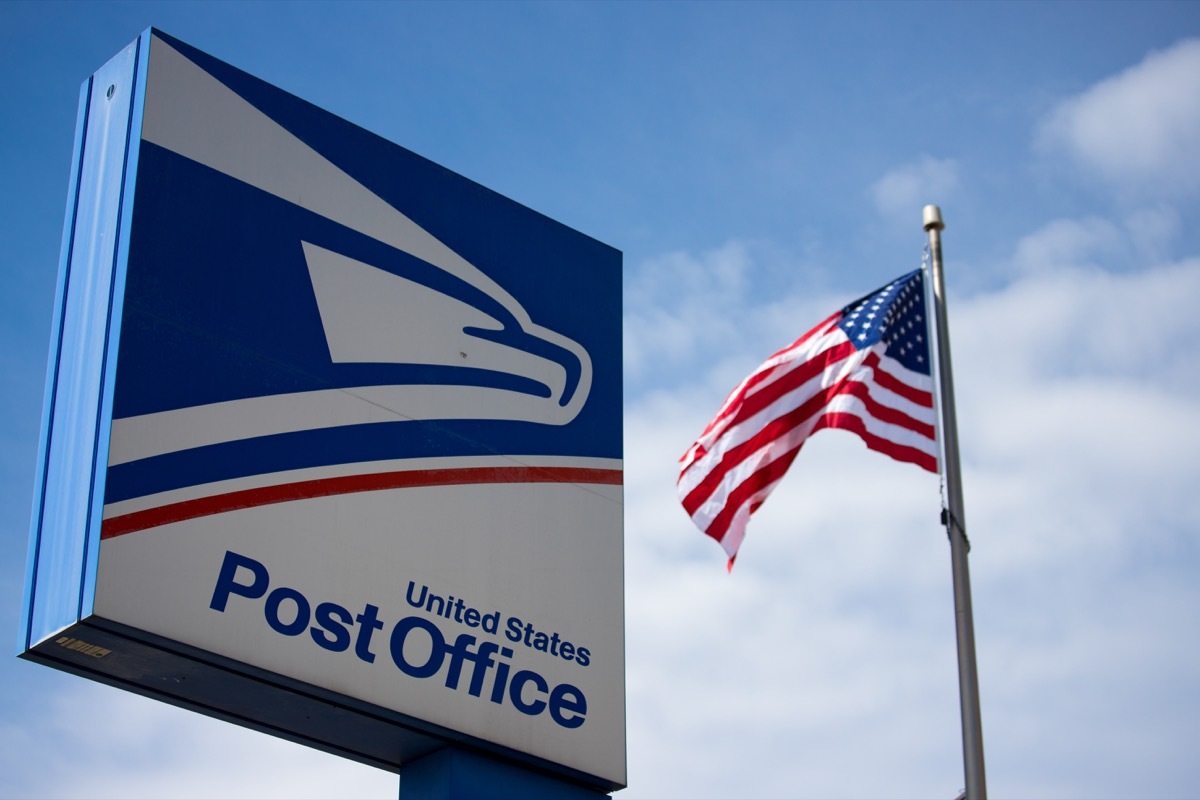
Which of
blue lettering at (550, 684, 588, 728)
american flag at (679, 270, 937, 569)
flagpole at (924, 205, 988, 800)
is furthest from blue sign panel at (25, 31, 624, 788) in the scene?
flagpole at (924, 205, 988, 800)

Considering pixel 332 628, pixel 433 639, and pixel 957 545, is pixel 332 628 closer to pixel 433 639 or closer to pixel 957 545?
pixel 433 639

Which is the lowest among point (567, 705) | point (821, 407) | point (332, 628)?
point (567, 705)

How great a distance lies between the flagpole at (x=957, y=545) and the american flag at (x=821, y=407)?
0.51 ft

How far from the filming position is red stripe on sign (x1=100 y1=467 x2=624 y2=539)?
11.3 m

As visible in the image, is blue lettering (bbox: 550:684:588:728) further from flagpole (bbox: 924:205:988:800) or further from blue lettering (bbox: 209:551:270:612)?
flagpole (bbox: 924:205:988:800)

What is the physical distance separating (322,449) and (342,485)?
1.00 feet

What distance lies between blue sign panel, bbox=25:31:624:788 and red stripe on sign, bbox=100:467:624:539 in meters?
0.02

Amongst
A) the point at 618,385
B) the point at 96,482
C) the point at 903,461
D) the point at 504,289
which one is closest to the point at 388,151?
the point at 504,289

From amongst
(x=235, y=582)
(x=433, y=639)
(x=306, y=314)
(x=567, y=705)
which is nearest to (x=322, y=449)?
(x=306, y=314)

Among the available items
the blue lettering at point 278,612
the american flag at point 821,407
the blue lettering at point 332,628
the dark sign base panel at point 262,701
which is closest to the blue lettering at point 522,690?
the dark sign base panel at point 262,701

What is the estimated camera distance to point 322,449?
12.5 meters

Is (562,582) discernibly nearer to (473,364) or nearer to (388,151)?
(473,364)

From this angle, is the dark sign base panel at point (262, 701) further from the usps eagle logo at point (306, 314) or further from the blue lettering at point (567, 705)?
the usps eagle logo at point (306, 314)

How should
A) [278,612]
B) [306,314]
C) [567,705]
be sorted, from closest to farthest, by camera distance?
[278,612] → [306,314] → [567,705]
